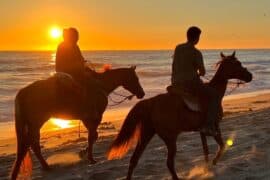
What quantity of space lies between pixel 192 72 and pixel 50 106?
10.5ft

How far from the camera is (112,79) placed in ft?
36.3

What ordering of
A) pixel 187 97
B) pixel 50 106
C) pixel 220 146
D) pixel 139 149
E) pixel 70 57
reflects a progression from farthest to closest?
1. pixel 70 57
2. pixel 50 106
3. pixel 220 146
4. pixel 187 97
5. pixel 139 149

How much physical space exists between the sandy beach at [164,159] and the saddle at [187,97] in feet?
4.00

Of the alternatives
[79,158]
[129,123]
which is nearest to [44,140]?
[79,158]

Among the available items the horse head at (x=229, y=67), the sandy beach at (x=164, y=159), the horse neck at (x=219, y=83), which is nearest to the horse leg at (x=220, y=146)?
the sandy beach at (x=164, y=159)

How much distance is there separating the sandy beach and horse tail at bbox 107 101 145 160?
75 centimetres

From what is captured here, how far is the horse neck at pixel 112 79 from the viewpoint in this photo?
1098 centimetres

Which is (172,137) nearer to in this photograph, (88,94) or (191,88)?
(191,88)

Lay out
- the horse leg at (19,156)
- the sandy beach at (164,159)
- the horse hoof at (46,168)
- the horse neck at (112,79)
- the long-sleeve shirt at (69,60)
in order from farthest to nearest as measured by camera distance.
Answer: the horse neck at (112,79), the long-sleeve shirt at (69,60), the horse hoof at (46,168), the horse leg at (19,156), the sandy beach at (164,159)

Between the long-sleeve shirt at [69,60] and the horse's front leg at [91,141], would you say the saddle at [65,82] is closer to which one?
the long-sleeve shirt at [69,60]

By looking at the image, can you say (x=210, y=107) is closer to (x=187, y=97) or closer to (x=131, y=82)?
(x=187, y=97)

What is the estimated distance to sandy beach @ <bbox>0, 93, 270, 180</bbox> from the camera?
27.7ft

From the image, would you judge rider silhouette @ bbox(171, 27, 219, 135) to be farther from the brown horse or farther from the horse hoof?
the horse hoof

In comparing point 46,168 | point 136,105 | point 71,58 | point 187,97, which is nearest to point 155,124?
point 136,105
